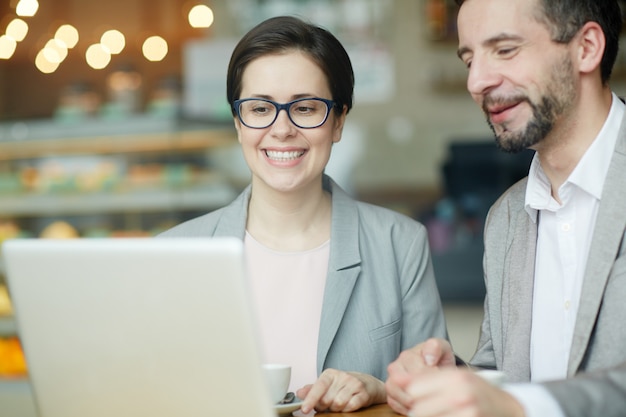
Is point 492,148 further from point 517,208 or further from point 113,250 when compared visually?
point 113,250

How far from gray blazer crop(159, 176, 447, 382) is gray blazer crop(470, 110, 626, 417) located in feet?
0.68

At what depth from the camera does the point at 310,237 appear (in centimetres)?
203

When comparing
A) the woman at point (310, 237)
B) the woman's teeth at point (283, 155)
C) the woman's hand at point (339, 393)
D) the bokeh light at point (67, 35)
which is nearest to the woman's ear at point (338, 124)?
the woman at point (310, 237)

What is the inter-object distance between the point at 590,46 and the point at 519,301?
1.68ft

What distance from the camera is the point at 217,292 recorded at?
102cm

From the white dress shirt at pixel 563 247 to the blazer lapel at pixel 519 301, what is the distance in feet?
0.05

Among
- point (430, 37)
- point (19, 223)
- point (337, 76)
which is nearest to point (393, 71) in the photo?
point (430, 37)

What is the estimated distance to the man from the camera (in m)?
1.43

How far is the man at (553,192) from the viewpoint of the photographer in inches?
56.3

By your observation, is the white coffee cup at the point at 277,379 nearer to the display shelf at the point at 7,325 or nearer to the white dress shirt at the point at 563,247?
the white dress shirt at the point at 563,247

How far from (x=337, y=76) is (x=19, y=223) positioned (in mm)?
3099

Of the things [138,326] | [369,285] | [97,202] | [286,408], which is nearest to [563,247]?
[369,285]

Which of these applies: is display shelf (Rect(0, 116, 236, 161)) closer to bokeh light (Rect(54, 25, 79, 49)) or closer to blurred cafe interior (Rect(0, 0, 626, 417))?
blurred cafe interior (Rect(0, 0, 626, 417))

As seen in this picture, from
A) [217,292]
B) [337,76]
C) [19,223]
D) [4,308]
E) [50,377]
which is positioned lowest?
[4,308]
